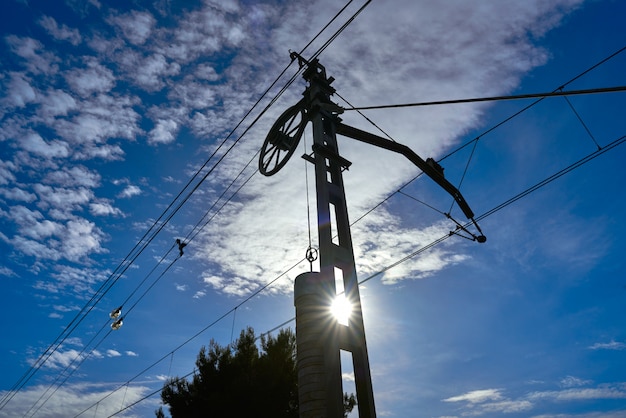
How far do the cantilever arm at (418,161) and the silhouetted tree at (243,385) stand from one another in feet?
41.7

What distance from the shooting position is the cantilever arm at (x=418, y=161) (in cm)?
911

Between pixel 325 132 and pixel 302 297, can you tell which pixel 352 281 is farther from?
pixel 325 132

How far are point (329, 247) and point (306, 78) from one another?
4716 mm

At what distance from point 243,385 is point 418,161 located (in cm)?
1381

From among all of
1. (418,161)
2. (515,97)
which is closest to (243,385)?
(418,161)

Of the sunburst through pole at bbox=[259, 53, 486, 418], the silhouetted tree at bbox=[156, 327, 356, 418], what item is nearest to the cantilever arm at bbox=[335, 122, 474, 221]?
the sunburst through pole at bbox=[259, 53, 486, 418]

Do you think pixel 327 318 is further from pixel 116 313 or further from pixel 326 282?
pixel 116 313

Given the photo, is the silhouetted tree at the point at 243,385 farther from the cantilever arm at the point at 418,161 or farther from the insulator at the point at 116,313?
the cantilever arm at the point at 418,161

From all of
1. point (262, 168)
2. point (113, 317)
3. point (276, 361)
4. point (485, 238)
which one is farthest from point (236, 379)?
point (485, 238)

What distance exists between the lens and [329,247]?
623 centimetres

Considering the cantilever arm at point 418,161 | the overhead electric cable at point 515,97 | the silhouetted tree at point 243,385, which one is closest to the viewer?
the overhead electric cable at point 515,97

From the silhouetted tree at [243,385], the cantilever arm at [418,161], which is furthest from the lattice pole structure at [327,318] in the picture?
the silhouetted tree at [243,385]

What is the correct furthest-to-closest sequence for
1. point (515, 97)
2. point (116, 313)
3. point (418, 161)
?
point (116, 313), point (418, 161), point (515, 97)

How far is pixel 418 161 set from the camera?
9602 mm
